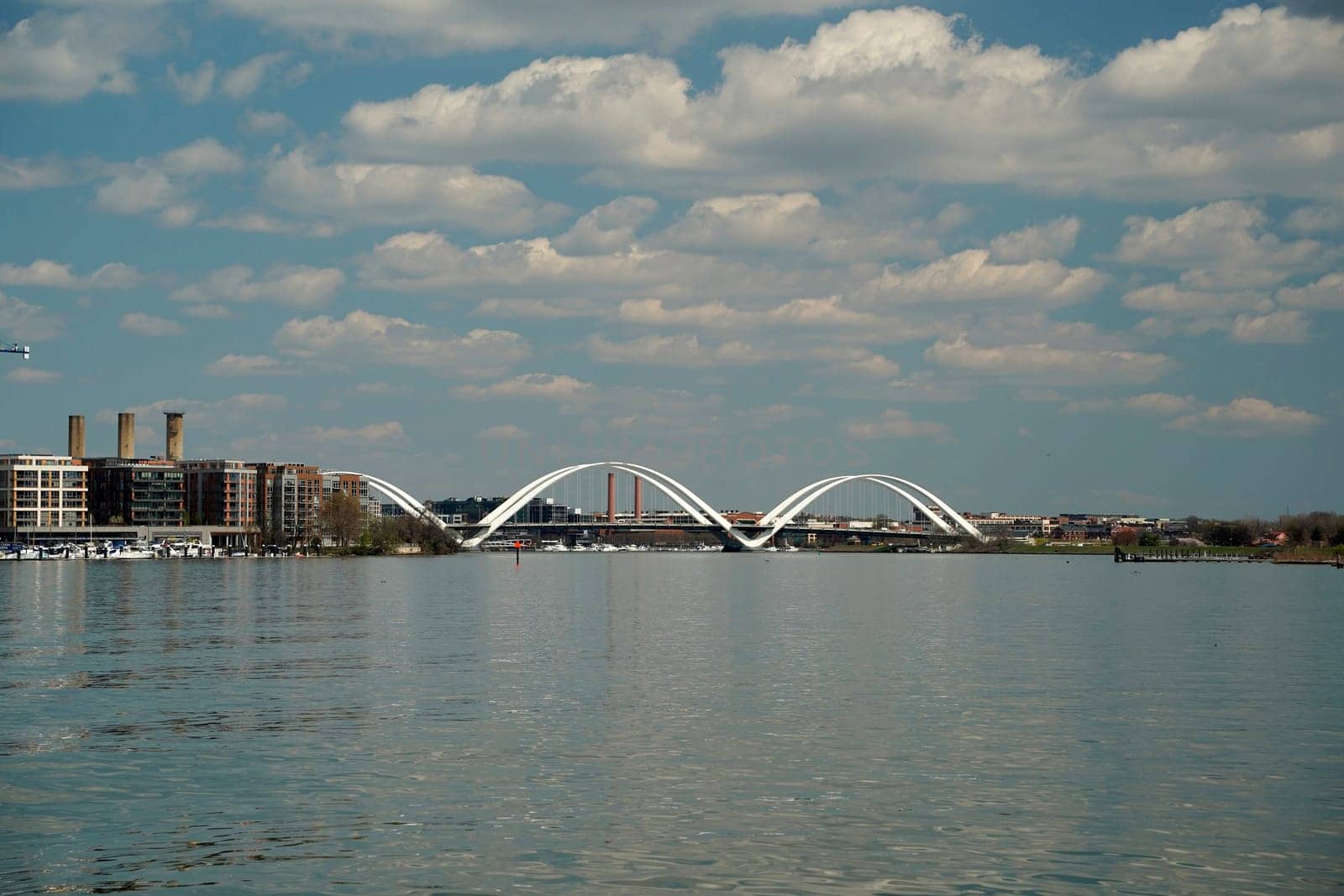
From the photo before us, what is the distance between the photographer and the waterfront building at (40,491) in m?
172

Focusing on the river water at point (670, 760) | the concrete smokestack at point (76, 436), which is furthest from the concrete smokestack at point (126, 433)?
the river water at point (670, 760)

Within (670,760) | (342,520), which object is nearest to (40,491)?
(342,520)

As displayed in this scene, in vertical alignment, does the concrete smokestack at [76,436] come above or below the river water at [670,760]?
above

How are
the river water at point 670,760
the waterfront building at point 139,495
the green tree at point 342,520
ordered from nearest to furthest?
1. the river water at point 670,760
2. the green tree at point 342,520
3. the waterfront building at point 139,495

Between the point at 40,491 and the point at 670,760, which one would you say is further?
the point at 40,491

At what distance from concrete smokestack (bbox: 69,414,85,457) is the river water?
15197 cm

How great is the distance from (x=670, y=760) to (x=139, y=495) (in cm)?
17630

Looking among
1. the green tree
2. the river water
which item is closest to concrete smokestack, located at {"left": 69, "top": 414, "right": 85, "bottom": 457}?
the green tree

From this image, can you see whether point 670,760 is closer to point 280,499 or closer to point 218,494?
point 218,494

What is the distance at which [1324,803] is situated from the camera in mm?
18953

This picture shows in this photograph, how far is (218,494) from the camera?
186 meters

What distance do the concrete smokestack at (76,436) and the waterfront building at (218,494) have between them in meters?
13.8

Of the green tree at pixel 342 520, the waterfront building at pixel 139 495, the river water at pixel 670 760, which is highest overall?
the waterfront building at pixel 139 495

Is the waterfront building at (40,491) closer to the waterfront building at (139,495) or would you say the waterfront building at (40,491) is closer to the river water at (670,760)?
the waterfront building at (139,495)
